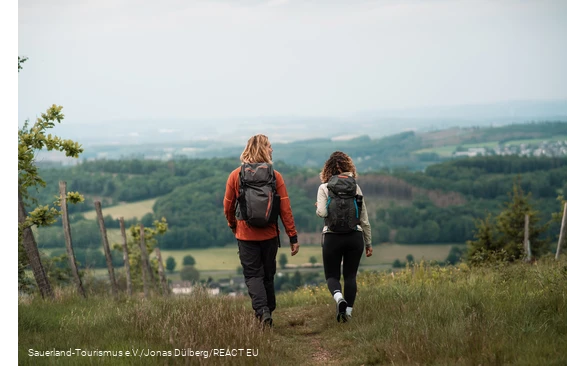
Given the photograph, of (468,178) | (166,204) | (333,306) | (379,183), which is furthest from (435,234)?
(333,306)

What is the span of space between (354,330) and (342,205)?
1.44 metres

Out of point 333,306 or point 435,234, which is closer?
point 333,306

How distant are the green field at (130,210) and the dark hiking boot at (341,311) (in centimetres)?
8286

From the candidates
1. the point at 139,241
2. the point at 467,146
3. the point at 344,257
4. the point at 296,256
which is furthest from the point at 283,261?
the point at 467,146

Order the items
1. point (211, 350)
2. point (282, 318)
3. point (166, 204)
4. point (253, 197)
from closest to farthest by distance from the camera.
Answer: point (211, 350)
point (253, 197)
point (282, 318)
point (166, 204)

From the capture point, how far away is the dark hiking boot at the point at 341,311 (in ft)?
24.1

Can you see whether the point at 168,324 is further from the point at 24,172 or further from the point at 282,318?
the point at 24,172

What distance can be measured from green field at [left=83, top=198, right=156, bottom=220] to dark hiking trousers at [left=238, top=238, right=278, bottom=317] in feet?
271

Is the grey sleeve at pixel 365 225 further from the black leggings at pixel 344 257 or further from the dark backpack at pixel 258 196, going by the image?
the dark backpack at pixel 258 196

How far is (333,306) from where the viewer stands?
847 centimetres

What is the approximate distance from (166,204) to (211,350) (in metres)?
94.5

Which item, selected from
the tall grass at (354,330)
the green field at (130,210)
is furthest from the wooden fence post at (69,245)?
the green field at (130,210)

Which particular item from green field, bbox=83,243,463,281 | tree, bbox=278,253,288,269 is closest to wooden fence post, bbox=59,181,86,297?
green field, bbox=83,243,463,281

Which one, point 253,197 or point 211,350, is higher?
point 253,197
